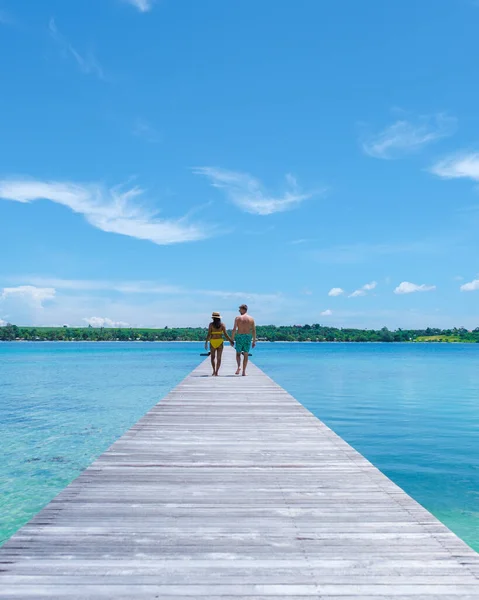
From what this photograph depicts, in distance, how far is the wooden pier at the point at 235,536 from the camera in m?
3.15

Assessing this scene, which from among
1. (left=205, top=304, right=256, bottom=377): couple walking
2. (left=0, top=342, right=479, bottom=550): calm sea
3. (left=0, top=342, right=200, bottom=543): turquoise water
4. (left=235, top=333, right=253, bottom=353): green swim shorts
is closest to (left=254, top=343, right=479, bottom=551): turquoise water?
(left=0, top=342, right=479, bottom=550): calm sea

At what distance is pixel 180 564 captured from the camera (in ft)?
11.2

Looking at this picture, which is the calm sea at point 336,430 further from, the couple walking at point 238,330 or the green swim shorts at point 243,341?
the couple walking at point 238,330

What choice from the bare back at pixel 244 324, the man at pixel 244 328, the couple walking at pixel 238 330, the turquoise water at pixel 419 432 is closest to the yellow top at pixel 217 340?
the couple walking at pixel 238 330

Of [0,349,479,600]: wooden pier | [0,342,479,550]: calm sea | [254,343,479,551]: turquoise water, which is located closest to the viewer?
[0,349,479,600]: wooden pier

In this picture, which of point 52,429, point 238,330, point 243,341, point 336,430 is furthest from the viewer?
point 52,429

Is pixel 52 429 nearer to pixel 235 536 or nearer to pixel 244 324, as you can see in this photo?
pixel 244 324

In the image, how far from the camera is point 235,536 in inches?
153

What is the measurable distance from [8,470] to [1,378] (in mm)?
28289

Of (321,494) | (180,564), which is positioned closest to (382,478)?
(321,494)

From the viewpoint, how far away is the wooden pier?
315 cm

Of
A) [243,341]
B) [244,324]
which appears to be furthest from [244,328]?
[243,341]

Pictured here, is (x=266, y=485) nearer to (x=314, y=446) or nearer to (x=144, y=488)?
(x=144, y=488)

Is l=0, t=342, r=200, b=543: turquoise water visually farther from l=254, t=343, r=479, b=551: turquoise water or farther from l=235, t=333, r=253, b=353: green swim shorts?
l=254, t=343, r=479, b=551: turquoise water
